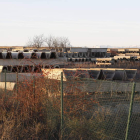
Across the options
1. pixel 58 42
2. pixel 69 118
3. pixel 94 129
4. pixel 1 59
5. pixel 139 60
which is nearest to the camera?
pixel 94 129

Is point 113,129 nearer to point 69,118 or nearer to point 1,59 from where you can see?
point 69,118

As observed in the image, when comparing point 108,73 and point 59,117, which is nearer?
point 59,117

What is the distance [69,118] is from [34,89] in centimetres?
170

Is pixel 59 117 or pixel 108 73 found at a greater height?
pixel 108 73

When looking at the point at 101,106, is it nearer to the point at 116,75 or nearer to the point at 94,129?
the point at 94,129

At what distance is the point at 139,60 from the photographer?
31375 millimetres

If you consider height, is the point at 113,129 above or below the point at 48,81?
below

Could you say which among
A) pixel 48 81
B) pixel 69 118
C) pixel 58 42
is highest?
pixel 58 42

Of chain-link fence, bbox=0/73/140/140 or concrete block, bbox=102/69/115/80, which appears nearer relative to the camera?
chain-link fence, bbox=0/73/140/140

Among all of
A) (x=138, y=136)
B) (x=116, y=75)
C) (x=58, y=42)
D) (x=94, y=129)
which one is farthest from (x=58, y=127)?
(x=58, y=42)

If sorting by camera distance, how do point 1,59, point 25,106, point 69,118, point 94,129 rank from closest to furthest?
point 94,129 → point 69,118 → point 25,106 → point 1,59

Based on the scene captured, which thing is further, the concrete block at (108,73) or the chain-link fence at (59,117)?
the concrete block at (108,73)

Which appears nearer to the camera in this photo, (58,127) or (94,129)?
(94,129)

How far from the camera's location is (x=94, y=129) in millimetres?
5344
